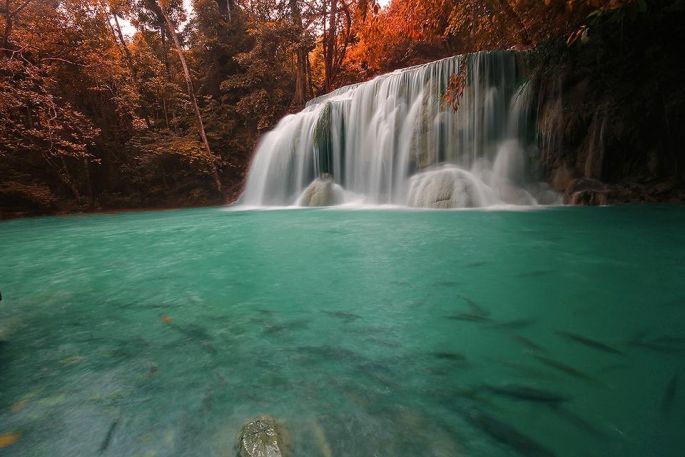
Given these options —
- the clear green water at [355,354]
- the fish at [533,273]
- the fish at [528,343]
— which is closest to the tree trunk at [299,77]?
the clear green water at [355,354]

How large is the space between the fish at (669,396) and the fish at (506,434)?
50 centimetres

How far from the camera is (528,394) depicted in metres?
1.23

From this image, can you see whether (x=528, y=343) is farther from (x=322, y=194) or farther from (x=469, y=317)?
(x=322, y=194)

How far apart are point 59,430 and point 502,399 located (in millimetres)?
1594

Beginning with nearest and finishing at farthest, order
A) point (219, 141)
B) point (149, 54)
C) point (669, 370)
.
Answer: point (669, 370) → point (149, 54) → point (219, 141)

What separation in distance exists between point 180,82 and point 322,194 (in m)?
11.3

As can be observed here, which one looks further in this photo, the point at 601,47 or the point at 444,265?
the point at 601,47

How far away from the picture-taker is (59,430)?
112 cm

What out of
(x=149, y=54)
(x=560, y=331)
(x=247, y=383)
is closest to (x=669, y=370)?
(x=560, y=331)

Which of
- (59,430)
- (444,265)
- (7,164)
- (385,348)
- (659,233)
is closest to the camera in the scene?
(59,430)

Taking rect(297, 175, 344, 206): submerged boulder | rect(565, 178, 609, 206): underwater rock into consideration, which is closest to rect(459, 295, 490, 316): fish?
rect(565, 178, 609, 206): underwater rock

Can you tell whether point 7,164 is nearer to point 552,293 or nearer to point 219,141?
point 219,141

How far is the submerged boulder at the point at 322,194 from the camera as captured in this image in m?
11.6

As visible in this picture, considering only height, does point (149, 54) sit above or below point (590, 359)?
above
